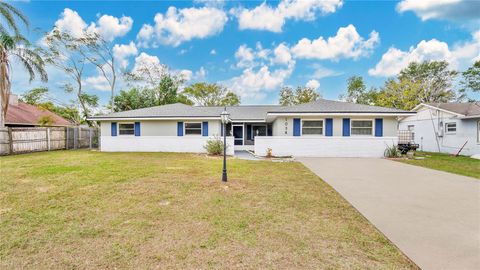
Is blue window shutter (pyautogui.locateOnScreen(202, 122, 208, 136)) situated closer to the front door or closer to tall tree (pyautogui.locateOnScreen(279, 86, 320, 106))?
the front door

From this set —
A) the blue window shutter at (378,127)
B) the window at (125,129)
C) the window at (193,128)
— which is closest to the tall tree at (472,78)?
the blue window shutter at (378,127)

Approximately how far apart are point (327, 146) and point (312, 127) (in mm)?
1520

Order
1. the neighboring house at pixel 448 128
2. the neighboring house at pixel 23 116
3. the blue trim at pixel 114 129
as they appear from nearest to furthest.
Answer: the neighboring house at pixel 448 128 < the blue trim at pixel 114 129 < the neighboring house at pixel 23 116

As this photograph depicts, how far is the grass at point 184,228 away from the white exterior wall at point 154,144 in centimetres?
935

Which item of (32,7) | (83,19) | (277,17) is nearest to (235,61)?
(277,17)

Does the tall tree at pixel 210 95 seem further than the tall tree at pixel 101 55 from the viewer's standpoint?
Yes

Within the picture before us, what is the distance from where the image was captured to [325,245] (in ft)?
10.7

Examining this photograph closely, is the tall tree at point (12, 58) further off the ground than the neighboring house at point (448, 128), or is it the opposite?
the tall tree at point (12, 58)

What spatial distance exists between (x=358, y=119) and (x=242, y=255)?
14.0 meters

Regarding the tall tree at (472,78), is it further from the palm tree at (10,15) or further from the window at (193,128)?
the palm tree at (10,15)

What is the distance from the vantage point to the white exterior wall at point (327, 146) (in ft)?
46.3

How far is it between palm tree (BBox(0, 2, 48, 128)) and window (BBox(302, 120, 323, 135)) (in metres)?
19.5

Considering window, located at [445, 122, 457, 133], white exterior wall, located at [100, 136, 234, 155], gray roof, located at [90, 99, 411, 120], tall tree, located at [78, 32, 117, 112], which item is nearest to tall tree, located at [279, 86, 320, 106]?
gray roof, located at [90, 99, 411, 120]

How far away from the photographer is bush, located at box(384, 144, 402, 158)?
13647 mm
